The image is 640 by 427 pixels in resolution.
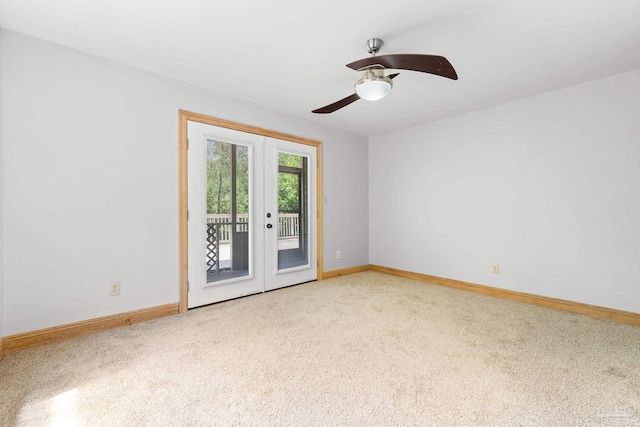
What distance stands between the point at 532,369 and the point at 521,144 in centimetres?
260

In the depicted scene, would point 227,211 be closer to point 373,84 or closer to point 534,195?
point 373,84

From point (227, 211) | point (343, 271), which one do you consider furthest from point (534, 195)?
point (227, 211)

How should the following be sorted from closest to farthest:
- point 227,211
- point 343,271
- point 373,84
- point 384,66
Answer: point 384,66 < point 373,84 < point 227,211 < point 343,271

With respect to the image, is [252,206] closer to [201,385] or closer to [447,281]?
[201,385]

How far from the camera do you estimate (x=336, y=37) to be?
2.18 metres

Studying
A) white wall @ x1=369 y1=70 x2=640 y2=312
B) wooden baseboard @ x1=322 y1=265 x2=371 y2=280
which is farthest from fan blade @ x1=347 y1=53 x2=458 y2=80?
wooden baseboard @ x1=322 y1=265 x2=371 y2=280

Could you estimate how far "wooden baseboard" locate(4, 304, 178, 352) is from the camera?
7.02 feet

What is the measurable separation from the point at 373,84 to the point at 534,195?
8.26 feet

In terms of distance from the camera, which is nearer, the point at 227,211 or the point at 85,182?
the point at 85,182

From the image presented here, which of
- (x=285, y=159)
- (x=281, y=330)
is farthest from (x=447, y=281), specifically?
(x=285, y=159)

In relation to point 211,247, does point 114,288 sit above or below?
below

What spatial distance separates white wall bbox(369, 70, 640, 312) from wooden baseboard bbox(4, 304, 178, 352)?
347cm

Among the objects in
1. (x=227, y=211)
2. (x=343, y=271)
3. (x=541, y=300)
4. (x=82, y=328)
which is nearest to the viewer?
(x=82, y=328)

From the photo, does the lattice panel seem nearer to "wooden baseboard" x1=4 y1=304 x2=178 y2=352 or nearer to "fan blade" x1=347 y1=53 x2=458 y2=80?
"wooden baseboard" x1=4 y1=304 x2=178 y2=352
